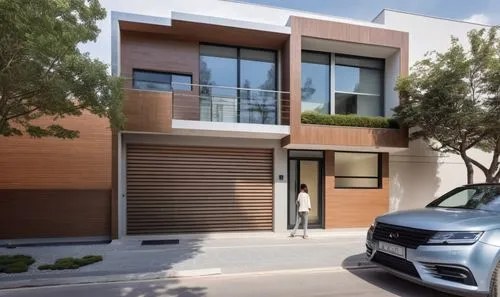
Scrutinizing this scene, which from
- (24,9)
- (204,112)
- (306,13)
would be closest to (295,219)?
(204,112)

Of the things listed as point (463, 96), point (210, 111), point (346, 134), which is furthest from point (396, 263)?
point (210, 111)

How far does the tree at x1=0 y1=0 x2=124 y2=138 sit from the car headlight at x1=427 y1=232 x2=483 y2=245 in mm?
6091

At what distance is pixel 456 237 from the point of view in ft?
15.5

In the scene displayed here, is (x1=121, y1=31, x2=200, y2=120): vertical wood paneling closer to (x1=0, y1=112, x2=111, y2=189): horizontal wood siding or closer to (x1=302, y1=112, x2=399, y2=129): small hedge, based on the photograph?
(x1=0, y1=112, x2=111, y2=189): horizontal wood siding

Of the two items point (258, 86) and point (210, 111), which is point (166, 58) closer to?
point (210, 111)

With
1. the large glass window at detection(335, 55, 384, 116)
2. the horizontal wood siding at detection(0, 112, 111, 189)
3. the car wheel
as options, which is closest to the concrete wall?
the horizontal wood siding at detection(0, 112, 111, 189)

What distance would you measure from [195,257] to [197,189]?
3.28 m

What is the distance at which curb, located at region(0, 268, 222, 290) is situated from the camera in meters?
6.00

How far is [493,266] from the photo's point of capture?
4.57 metres

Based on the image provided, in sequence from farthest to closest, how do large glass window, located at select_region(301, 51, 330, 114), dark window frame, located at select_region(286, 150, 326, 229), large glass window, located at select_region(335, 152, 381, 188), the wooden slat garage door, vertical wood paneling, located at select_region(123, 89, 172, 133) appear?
large glass window, located at select_region(335, 152, 381, 188), large glass window, located at select_region(301, 51, 330, 114), dark window frame, located at select_region(286, 150, 326, 229), the wooden slat garage door, vertical wood paneling, located at select_region(123, 89, 172, 133)

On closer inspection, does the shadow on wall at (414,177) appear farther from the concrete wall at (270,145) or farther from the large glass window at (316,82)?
the concrete wall at (270,145)

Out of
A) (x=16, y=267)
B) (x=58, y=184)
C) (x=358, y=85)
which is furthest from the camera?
(x=358, y=85)

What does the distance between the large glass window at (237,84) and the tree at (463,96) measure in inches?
175

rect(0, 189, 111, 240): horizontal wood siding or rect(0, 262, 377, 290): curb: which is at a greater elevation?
rect(0, 189, 111, 240): horizontal wood siding
